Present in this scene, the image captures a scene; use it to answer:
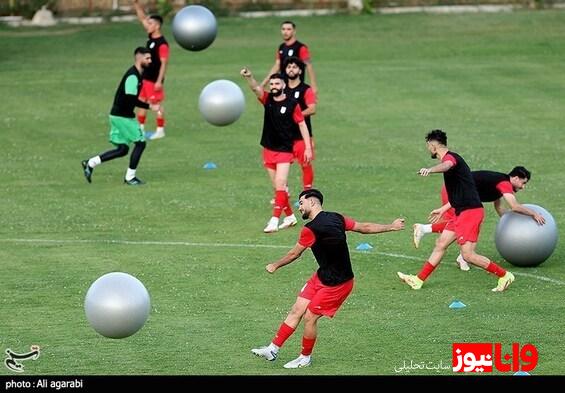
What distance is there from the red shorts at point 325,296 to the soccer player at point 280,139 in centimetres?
634

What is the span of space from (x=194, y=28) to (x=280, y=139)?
6.32 meters

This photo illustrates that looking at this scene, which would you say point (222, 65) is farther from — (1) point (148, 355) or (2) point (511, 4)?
(1) point (148, 355)

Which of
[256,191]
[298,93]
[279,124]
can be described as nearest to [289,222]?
[279,124]

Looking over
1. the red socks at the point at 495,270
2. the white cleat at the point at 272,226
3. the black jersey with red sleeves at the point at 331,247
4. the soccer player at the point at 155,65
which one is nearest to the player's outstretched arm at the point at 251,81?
the white cleat at the point at 272,226

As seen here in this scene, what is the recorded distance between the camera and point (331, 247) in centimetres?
1476

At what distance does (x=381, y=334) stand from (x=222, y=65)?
22662mm

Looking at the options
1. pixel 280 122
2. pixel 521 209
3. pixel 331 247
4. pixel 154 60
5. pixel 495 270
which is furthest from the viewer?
pixel 154 60

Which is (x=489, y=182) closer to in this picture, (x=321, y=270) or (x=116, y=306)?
(x=321, y=270)

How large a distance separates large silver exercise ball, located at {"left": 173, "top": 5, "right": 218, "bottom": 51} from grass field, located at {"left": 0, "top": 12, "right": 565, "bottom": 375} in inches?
86.6

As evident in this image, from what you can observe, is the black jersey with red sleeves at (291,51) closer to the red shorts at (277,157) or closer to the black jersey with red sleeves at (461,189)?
the red shorts at (277,157)

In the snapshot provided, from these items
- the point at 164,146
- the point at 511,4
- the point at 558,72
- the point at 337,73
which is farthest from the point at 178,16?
the point at 511,4

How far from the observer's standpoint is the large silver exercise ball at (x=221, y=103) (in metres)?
24.4

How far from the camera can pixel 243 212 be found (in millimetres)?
23078

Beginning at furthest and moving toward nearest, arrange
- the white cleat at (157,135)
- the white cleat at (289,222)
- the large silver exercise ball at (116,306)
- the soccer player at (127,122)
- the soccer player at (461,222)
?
1. the white cleat at (157,135)
2. the soccer player at (127,122)
3. the white cleat at (289,222)
4. the soccer player at (461,222)
5. the large silver exercise ball at (116,306)
